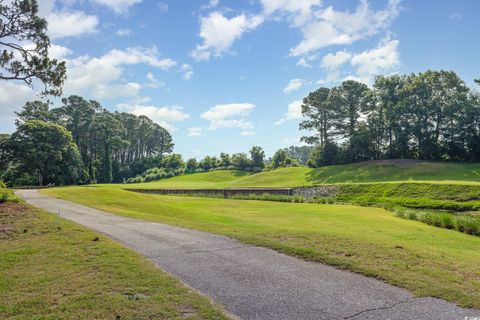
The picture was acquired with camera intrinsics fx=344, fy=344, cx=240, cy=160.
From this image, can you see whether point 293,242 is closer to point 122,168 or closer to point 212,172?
point 212,172

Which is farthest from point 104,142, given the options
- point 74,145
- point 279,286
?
point 279,286

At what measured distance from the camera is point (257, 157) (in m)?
79.6

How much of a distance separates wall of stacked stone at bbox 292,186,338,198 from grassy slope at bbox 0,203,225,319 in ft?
99.0

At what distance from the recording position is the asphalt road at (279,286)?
16.0 feet

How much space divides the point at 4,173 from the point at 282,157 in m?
51.0

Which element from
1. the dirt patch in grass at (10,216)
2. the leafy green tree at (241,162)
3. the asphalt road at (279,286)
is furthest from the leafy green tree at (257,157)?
the asphalt road at (279,286)

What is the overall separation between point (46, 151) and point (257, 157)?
1701 inches

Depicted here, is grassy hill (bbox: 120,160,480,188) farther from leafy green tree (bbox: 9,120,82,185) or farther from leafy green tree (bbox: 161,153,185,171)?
leafy green tree (bbox: 161,153,185,171)

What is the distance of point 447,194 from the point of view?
2766 centimetres

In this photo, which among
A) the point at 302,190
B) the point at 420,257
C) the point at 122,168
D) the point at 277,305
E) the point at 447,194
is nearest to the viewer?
the point at 277,305

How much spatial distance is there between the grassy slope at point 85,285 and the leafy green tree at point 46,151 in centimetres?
4869

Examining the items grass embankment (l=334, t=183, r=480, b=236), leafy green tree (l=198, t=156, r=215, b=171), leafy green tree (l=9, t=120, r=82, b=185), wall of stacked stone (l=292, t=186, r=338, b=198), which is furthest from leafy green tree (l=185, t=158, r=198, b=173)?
grass embankment (l=334, t=183, r=480, b=236)

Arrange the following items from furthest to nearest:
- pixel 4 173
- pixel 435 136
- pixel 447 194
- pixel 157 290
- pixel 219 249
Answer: pixel 4 173 → pixel 435 136 → pixel 447 194 → pixel 219 249 → pixel 157 290

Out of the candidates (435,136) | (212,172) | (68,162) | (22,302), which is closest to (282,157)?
(212,172)
